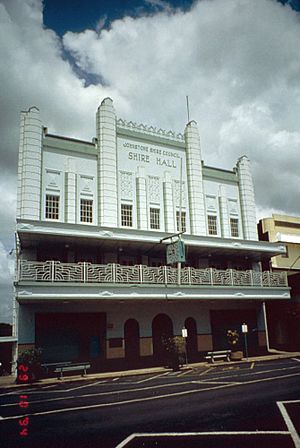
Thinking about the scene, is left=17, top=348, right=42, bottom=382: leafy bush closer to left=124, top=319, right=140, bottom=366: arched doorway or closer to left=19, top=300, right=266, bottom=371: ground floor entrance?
left=19, top=300, right=266, bottom=371: ground floor entrance

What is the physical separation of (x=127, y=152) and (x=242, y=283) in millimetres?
12210

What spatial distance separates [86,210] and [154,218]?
16.5 ft

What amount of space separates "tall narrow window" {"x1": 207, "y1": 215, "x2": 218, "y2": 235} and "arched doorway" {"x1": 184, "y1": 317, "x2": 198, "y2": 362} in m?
6.88

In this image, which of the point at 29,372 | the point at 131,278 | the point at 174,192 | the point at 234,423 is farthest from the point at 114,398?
the point at 174,192

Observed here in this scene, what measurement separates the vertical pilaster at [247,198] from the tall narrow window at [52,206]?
15.5 metres

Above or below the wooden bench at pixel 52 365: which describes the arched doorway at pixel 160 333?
above

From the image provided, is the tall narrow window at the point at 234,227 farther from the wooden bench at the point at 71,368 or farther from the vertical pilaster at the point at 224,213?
the wooden bench at the point at 71,368

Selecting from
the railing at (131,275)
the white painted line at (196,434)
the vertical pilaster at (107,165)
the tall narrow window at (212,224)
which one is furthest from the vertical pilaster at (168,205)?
the white painted line at (196,434)

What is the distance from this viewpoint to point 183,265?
27.0m

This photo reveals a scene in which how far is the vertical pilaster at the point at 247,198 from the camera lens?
3156 cm

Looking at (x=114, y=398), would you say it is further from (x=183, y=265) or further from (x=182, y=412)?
(x=183, y=265)

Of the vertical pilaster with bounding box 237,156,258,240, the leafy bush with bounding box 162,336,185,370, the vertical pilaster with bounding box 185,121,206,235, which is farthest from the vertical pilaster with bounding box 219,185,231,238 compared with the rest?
the leafy bush with bounding box 162,336,185,370

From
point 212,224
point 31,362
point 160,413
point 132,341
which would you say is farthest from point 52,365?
point 212,224

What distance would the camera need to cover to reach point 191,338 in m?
27.4
